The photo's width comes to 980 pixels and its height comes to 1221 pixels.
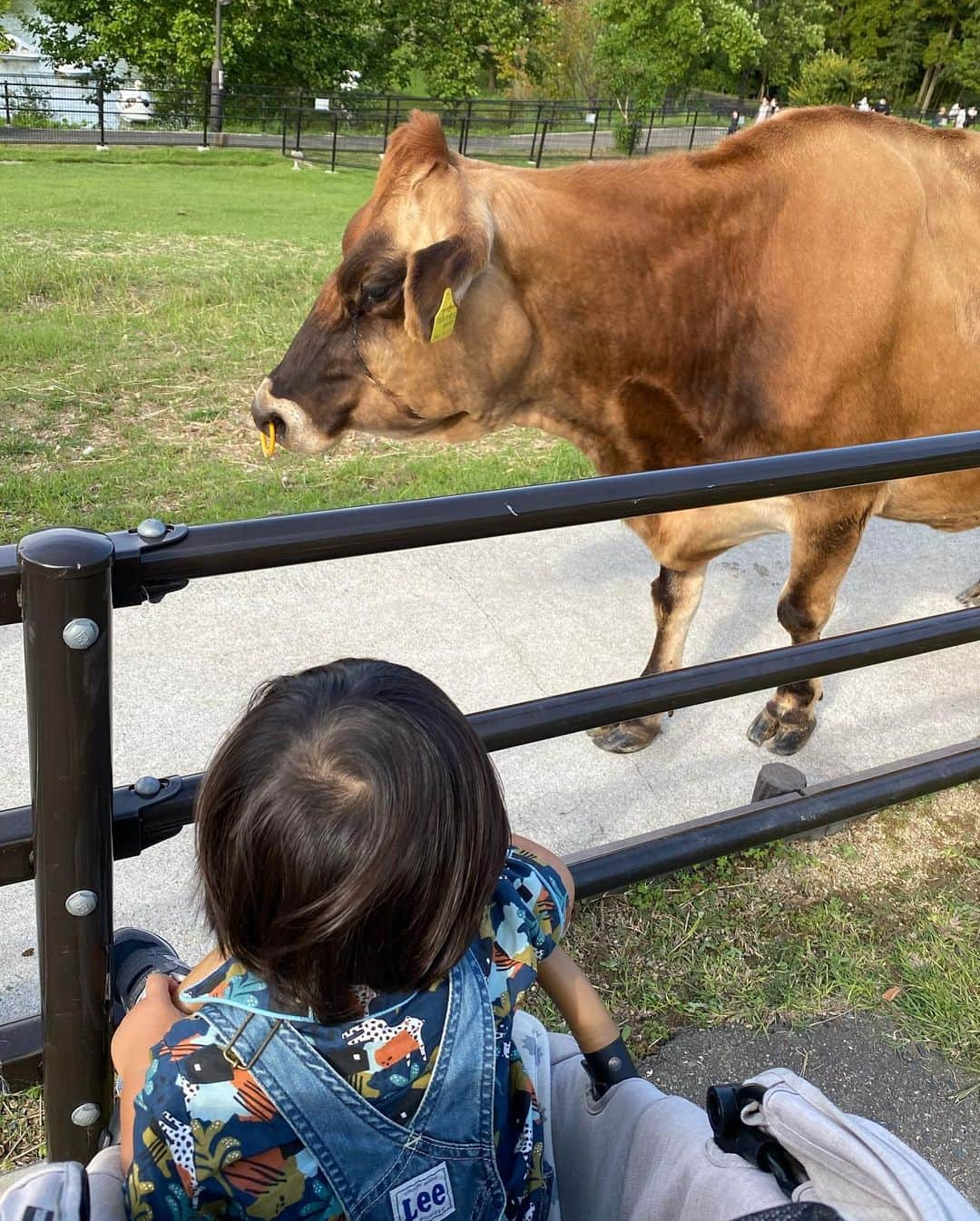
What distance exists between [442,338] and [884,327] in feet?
4.19

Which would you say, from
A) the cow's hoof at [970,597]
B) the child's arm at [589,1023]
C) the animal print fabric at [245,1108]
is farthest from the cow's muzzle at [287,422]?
the cow's hoof at [970,597]

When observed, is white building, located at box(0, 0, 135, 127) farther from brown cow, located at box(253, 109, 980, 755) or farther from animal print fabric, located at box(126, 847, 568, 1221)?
animal print fabric, located at box(126, 847, 568, 1221)

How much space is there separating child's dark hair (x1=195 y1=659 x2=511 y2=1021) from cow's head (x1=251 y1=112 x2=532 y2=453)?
184cm

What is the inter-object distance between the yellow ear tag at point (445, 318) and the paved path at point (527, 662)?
1220mm

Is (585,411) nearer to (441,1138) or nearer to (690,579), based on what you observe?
(690,579)

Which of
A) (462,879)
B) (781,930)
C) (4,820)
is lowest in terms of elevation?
(781,930)

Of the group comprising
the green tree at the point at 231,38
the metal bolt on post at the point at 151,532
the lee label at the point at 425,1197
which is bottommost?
the lee label at the point at 425,1197

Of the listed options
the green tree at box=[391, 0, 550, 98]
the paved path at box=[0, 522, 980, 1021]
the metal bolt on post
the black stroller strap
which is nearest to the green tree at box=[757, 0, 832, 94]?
the green tree at box=[391, 0, 550, 98]

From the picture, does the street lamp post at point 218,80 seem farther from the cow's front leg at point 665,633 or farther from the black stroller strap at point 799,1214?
the black stroller strap at point 799,1214

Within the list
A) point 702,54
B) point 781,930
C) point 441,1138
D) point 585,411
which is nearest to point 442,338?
point 585,411

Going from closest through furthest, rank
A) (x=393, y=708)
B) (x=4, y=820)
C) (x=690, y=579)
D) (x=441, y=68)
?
(x=393, y=708), (x=4, y=820), (x=690, y=579), (x=441, y=68)

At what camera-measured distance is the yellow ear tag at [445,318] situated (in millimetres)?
2699

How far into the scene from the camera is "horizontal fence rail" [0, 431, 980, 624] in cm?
124

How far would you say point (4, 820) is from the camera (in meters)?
1.37
